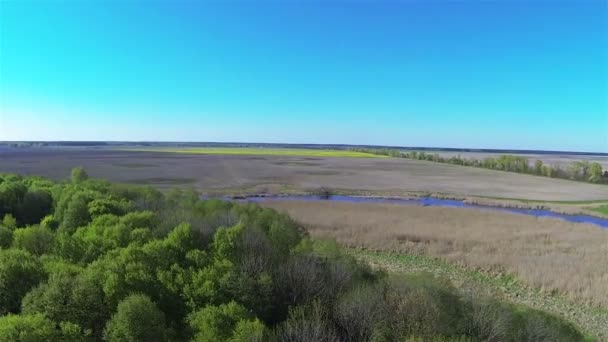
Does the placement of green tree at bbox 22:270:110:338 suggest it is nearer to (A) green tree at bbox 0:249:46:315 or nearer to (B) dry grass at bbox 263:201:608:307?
(A) green tree at bbox 0:249:46:315

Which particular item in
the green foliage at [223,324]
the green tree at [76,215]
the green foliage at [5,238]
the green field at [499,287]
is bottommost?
the green field at [499,287]

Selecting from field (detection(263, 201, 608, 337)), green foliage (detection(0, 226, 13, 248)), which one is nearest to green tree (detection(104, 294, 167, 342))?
green foliage (detection(0, 226, 13, 248))

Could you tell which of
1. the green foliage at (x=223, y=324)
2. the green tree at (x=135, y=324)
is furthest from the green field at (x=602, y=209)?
the green tree at (x=135, y=324)

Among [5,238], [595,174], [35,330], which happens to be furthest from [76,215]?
[595,174]

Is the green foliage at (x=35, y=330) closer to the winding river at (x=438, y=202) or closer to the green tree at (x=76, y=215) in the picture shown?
the green tree at (x=76, y=215)

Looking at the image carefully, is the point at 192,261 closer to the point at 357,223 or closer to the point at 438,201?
the point at 357,223

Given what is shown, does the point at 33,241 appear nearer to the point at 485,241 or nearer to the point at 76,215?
the point at 76,215
